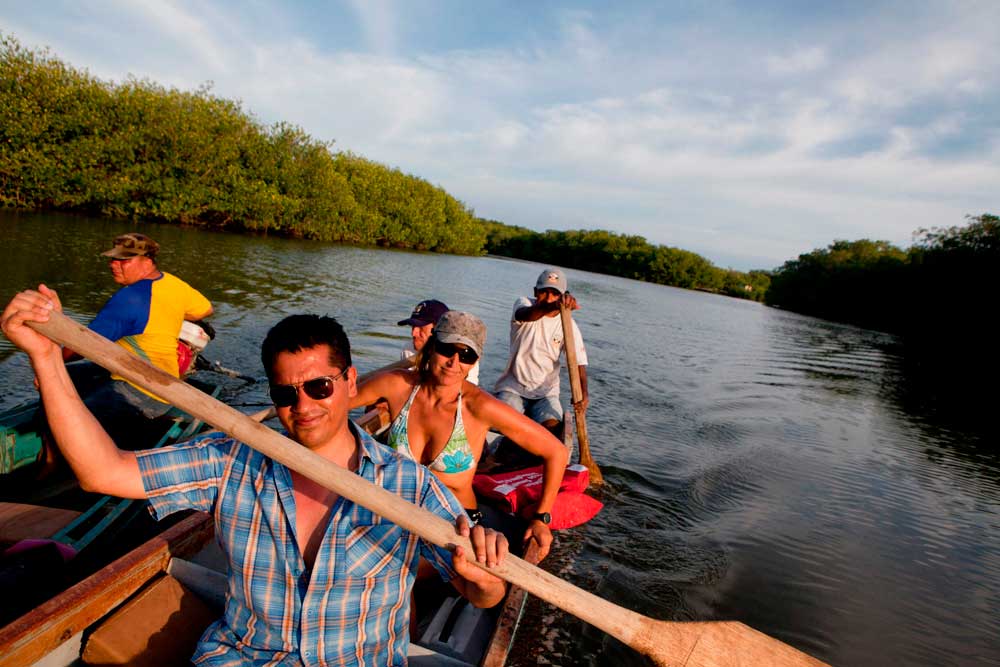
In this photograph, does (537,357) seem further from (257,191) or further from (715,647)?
(257,191)

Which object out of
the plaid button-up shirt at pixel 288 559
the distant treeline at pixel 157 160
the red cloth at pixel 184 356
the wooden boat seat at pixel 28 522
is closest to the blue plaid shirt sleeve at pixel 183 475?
the plaid button-up shirt at pixel 288 559

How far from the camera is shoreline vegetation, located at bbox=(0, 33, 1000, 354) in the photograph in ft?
81.5

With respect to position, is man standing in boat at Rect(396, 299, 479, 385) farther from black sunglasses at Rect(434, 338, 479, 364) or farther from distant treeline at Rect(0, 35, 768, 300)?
distant treeline at Rect(0, 35, 768, 300)

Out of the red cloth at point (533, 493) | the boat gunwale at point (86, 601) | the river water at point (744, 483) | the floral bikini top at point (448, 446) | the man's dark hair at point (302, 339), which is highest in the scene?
the man's dark hair at point (302, 339)

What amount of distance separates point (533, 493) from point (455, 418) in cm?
125

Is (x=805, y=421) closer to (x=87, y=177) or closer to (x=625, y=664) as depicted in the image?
(x=625, y=664)

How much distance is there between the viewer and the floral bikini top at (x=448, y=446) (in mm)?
3170

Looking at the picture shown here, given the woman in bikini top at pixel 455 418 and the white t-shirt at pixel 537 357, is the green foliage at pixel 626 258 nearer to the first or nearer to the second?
the white t-shirt at pixel 537 357

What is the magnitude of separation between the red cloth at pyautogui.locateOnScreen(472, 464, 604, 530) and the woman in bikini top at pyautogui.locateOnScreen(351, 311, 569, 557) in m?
0.67

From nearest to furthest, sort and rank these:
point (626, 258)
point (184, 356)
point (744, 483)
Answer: point (184, 356), point (744, 483), point (626, 258)

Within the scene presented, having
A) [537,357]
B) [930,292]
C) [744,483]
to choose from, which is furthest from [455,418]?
[930,292]

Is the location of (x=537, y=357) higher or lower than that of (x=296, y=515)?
lower

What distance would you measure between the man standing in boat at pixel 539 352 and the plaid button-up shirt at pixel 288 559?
3.86 meters

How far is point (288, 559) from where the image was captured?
68.4 inches
